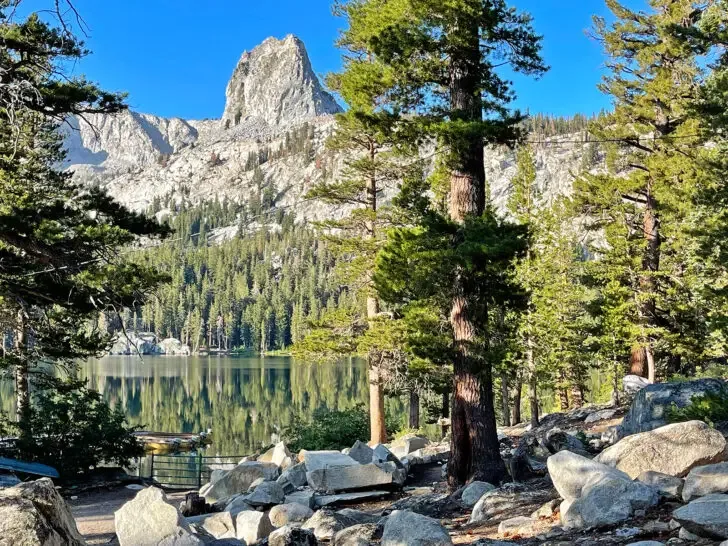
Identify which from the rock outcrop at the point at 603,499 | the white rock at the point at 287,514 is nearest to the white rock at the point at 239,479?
the white rock at the point at 287,514

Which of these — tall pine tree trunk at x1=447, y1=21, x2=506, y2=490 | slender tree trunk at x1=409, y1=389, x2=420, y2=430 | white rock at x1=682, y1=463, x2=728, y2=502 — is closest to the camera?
white rock at x1=682, y1=463, x2=728, y2=502

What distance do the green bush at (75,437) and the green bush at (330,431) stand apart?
4853 millimetres

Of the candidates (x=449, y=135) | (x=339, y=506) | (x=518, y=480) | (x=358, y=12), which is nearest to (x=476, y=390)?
(x=518, y=480)

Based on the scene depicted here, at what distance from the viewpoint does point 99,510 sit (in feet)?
38.8

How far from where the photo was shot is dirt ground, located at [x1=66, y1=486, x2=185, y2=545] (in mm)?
9734

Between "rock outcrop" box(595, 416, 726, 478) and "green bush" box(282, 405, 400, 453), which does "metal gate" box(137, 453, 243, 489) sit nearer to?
"green bush" box(282, 405, 400, 453)

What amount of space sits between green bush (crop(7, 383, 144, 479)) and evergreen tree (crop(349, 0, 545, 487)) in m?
9.20

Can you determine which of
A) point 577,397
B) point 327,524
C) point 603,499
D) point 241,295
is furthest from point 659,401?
point 241,295

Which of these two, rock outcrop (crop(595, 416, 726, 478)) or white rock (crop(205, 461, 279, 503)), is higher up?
rock outcrop (crop(595, 416, 726, 478))

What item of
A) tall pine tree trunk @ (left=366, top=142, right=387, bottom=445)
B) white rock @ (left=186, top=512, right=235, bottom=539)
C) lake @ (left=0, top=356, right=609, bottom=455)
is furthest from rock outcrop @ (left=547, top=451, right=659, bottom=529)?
lake @ (left=0, top=356, right=609, bottom=455)

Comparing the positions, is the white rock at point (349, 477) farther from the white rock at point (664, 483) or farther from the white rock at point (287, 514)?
the white rock at point (664, 483)

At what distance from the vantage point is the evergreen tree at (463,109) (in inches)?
353

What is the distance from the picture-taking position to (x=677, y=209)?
1800cm

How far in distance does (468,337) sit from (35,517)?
6.77 m
